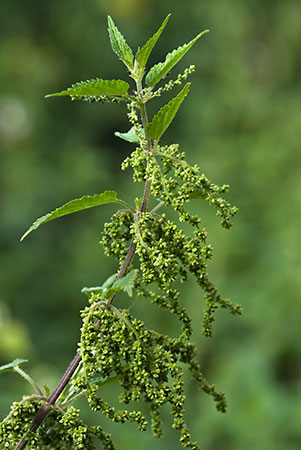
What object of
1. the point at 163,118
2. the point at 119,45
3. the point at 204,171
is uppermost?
the point at 204,171

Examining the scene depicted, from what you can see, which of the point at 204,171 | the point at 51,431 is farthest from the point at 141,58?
the point at 204,171

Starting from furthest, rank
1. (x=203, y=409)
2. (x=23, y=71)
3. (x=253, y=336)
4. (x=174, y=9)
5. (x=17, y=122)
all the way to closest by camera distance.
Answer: (x=174, y=9)
(x=23, y=71)
(x=17, y=122)
(x=253, y=336)
(x=203, y=409)

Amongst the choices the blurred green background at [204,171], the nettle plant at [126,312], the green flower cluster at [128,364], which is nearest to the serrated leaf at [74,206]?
the nettle plant at [126,312]

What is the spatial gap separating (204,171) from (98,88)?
166 inches

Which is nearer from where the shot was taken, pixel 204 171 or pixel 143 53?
pixel 143 53

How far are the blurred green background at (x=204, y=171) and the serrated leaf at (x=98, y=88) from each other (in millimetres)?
1887

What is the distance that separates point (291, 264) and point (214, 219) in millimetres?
666

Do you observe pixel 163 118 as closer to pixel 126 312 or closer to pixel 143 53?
pixel 143 53

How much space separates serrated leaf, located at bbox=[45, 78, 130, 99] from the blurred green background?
189 centimetres

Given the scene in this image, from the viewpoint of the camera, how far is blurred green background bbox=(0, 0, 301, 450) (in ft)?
11.0

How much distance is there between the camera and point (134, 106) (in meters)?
0.87

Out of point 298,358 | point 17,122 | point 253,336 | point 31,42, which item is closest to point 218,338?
point 253,336

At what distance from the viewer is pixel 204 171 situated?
16.5ft

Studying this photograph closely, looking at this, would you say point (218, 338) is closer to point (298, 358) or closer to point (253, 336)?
point (253, 336)
